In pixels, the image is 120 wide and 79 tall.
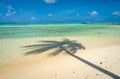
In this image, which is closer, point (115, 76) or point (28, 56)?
point (115, 76)

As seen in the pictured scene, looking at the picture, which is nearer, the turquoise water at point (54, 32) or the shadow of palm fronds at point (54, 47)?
the shadow of palm fronds at point (54, 47)

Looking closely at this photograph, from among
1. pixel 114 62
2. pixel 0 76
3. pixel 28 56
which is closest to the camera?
pixel 0 76

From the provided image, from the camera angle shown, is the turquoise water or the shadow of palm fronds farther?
the turquoise water

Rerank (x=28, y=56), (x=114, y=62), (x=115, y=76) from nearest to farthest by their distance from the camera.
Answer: (x=115, y=76) → (x=114, y=62) → (x=28, y=56)

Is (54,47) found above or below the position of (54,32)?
above

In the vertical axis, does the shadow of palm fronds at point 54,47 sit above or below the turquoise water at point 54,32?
above

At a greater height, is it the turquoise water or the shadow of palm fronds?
the shadow of palm fronds

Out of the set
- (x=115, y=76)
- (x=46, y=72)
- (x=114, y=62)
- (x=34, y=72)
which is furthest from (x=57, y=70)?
(x=114, y=62)

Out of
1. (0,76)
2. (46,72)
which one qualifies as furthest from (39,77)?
(0,76)

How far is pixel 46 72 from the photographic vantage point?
585 cm

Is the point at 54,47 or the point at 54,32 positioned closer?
the point at 54,47

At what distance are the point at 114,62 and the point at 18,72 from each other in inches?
155

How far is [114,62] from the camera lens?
6.75 metres

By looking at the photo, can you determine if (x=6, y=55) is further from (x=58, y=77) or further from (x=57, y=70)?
(x=58, y=77)
